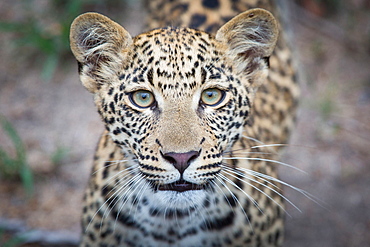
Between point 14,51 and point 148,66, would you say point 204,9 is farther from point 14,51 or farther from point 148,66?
point 14,51

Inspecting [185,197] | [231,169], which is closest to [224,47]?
[231,169]

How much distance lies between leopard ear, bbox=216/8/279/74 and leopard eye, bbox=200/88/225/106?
→ 15.8 inches

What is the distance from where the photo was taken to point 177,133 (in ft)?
11.4

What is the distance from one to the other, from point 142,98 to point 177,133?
46cm

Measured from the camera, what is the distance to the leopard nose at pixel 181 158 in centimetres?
339

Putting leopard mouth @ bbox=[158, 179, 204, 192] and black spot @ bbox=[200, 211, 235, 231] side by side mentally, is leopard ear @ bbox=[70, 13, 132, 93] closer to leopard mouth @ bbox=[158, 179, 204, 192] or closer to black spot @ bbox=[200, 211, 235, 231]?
leopard mouth @ bbox=[158, 179, 204, 192]

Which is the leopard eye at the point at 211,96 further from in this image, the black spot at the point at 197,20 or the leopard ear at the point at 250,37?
the black spot at the point at 197,20

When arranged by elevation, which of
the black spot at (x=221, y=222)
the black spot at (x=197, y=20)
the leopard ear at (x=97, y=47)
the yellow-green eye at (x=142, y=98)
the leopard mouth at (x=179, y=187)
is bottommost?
the black spot at (x=221, y=222)

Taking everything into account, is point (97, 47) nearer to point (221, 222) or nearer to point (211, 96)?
point (211, 96)

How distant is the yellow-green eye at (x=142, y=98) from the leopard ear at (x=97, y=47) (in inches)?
12.8

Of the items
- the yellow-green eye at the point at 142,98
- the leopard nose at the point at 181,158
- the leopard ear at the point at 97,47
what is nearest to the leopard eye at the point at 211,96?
the yellow-green eye at the point at 142,98

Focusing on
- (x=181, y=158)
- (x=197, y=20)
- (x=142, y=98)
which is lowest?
(x=181, y=158)

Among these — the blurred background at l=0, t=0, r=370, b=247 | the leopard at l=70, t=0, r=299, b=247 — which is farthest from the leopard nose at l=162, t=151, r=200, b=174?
the blurred background at l=0, t=0, r=370, b=247

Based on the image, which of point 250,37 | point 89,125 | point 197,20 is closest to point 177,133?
point 250,37
